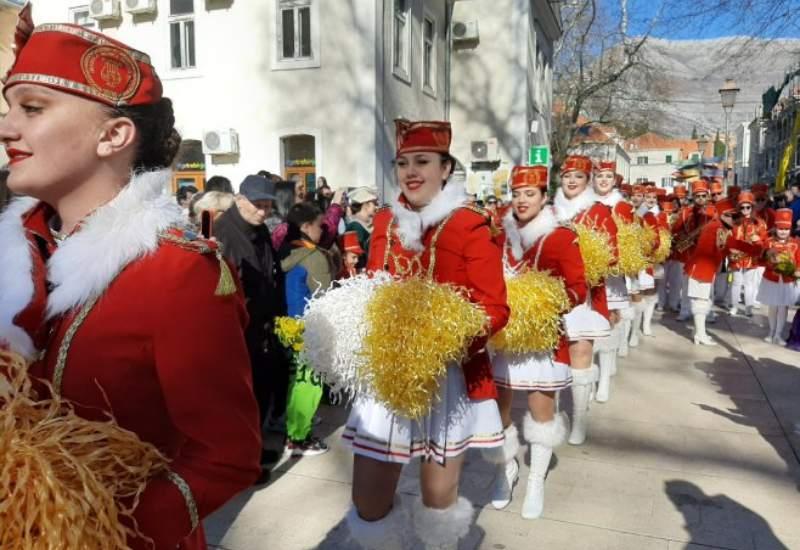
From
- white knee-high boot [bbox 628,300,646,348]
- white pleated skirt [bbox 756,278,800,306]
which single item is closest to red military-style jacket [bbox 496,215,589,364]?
white knee-high boot [bbox 628,300,646,348]

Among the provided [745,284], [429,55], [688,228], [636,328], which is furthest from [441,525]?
[429,55]

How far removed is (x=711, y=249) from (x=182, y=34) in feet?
40.5

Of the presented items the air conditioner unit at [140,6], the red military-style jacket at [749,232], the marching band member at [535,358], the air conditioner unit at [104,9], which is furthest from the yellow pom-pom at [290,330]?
the air conditioner unit at [104,9]

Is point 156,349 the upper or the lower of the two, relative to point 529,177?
lower

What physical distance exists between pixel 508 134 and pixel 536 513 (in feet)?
53.4

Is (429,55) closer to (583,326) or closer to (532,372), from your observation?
(583,326)

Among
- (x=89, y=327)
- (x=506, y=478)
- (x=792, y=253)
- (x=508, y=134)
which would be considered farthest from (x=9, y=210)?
(x=508, y=134)

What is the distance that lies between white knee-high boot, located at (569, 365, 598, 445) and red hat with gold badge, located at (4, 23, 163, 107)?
4.16 metres

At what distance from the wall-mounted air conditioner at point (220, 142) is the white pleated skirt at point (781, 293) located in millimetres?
10836

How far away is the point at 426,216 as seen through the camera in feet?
9.55

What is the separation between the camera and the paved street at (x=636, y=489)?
3.67m

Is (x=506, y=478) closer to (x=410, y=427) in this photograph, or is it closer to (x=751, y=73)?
(x=410, y=427)

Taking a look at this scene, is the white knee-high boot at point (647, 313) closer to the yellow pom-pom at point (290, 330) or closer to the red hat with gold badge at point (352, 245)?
the red hat with gold badge at point (352, 245)

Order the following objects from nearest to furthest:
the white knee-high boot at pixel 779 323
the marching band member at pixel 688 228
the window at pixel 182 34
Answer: the white knee-high boot at pixel 779 323 → the marching band member at pixel 688 228 → the window at pixel 182 34
